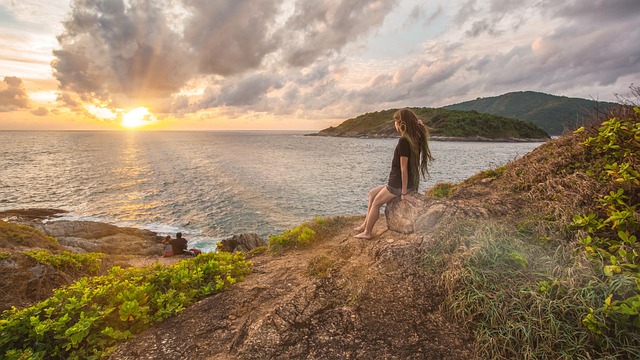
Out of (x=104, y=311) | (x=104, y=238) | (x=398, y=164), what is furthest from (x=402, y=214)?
(x=104, y=238)

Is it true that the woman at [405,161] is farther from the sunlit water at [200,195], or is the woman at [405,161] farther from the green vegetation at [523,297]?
the sunlit water at [200,195]

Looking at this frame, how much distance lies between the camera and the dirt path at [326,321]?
3.69 m

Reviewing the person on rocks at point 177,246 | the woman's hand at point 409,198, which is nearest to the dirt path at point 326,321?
the woman's hand at point 409,198

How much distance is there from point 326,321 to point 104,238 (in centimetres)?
1988

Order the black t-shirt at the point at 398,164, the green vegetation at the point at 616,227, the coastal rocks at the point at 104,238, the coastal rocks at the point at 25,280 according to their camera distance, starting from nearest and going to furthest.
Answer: the green vegetation at the point at 616,227, the coastal rocks at the point at 25,280, the black t-shirt at the point at 398,164, the coastal rocks at the point at 104,238

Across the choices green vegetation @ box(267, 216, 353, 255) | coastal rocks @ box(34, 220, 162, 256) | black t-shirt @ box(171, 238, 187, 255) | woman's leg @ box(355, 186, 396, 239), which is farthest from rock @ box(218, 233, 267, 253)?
woman's leg @ box(355, 186, 396, 239)

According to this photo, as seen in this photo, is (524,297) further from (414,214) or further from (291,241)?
(291,241)

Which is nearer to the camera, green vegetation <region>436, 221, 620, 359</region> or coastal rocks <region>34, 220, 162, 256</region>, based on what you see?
green vegetation <region>436, 221, 620, 359</region>

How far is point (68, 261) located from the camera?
6578 millimetres

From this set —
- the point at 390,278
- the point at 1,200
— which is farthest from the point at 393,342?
the point at 1,200

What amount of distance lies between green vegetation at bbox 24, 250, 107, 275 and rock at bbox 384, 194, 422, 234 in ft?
24.5

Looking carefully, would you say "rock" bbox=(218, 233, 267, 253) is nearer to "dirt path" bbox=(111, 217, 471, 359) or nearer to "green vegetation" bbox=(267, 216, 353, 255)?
"green vegetation" bbox=(267, 216, 353, 255)

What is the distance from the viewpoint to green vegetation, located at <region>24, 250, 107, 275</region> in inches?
247

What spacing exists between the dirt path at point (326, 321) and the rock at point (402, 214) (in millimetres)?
805
